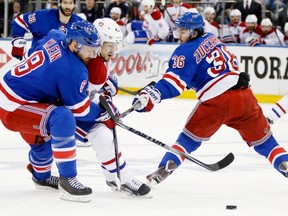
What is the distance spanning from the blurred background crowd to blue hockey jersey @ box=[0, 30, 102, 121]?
6.34 metres

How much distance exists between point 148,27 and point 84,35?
271 inches

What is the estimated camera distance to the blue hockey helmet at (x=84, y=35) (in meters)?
4.32

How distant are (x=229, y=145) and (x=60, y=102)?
2706 mm

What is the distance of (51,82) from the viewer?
171 inches

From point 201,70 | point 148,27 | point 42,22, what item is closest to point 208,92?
point 201,70

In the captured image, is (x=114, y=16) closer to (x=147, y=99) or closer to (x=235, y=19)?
(x=235, y=19)

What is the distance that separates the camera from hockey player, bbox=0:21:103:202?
4305 millimetres

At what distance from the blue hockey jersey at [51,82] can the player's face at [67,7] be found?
171cm

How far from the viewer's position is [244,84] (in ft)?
16.1

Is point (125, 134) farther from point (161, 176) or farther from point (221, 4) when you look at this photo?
point (221, 4)

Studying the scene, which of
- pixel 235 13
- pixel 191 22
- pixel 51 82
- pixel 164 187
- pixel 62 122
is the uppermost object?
pixel 191 22

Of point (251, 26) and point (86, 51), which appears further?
point (251, 26)

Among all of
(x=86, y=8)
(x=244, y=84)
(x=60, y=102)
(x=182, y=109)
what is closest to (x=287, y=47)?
(x=182, y=109)

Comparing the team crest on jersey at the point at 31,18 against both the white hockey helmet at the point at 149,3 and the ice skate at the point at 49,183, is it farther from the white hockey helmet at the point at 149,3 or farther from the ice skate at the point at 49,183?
the white hockey helmet at the point at 149,3
